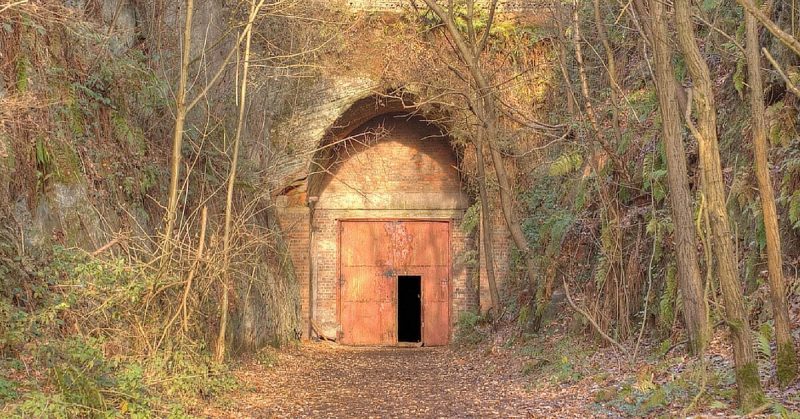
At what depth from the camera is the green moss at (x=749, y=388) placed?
632 centimetres

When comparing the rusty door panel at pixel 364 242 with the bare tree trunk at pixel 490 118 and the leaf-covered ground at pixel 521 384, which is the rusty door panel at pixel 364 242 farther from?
the bare tree trunk at pixel 490 118

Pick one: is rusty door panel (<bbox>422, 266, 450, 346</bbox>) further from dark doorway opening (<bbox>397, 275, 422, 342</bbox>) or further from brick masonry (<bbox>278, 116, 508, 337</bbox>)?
dark doorway opening (<bbox>397, 275, 422, 342</bbox>)

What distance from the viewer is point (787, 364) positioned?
6.67 meters

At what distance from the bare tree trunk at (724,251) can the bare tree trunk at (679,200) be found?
38.2 inches

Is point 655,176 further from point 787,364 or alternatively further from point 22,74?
point 22,74

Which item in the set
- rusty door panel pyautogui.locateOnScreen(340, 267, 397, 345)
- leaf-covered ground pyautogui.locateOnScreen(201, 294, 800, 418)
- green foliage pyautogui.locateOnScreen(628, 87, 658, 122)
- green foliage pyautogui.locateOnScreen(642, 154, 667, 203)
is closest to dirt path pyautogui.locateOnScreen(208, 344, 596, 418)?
leaf-covered ground pyautogui.locateOnScreen(201, 294, 800, 418)

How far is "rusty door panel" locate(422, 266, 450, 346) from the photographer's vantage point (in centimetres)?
2033

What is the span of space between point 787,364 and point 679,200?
1.76 meters

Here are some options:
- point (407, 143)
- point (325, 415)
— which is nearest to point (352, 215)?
point (407, 143)

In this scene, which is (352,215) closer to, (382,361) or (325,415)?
(382,361)

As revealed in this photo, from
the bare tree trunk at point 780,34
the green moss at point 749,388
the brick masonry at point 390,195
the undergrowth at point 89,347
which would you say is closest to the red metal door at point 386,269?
the brick masonry at point 390,195

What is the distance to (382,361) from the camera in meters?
15.7

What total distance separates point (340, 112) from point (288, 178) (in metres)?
1.84

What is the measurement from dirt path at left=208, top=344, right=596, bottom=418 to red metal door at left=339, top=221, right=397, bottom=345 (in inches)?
162
